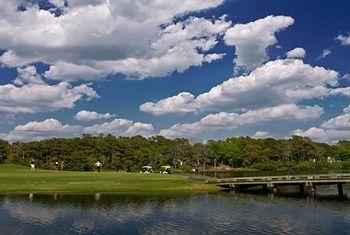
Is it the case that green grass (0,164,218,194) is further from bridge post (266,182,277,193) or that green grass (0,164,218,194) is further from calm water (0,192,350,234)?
bridge post (266,182,277,193)

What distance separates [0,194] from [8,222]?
26.5m

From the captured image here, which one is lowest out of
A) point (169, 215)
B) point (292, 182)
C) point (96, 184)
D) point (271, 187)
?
point (169, 215)

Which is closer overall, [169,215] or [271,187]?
[169,215]

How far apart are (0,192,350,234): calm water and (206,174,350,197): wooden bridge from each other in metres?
10.9

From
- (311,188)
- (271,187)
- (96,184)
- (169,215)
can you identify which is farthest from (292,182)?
(169,215)

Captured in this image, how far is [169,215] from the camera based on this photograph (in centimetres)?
5712

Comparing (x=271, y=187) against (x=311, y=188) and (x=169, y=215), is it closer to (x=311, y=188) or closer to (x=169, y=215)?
(x=311, y=188)

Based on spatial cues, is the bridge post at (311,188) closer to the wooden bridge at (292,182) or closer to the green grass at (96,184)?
the wooden bridge at (292,182)

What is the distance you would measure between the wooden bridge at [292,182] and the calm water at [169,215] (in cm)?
1088

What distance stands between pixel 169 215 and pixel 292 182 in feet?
123

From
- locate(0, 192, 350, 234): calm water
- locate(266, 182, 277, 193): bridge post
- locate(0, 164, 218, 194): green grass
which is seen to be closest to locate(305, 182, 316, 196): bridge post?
locate(266, 182, 277, 193): bridge post

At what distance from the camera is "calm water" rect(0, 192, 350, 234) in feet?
157

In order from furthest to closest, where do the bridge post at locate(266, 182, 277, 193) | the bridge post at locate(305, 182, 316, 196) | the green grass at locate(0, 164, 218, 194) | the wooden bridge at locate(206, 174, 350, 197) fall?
the bridge post at locate(266, 182, 277, 193)
the bridge post at locate(305, 182, 316, 196)
the wooden bridge at locate(206, 174, 350, 197)
the green grass at locate(0, 164, 218, 194)

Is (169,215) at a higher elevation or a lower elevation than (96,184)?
lower
